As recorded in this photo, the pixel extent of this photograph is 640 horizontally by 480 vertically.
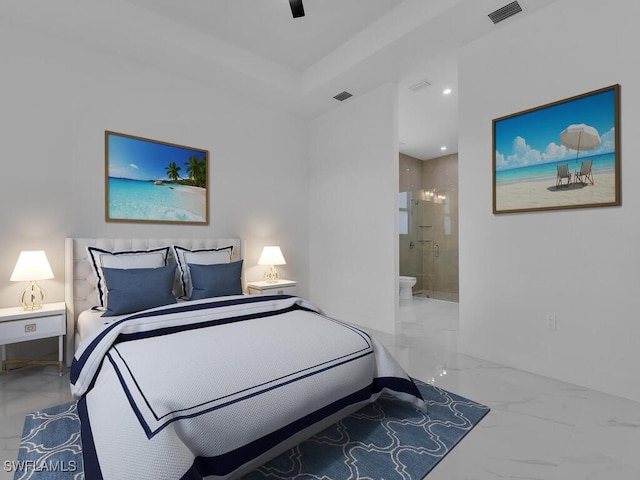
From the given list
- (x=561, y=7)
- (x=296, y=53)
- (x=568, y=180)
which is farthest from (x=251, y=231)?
(x=561, y=7)

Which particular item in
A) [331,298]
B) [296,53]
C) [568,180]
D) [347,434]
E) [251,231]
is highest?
[296,53]

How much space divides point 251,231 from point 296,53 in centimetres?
214

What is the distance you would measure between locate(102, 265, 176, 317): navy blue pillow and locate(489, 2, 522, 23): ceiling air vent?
3450 millimetres

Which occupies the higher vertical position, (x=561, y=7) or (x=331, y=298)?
(x=561, y=7)

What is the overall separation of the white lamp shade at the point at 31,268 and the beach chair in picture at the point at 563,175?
4.02 metres

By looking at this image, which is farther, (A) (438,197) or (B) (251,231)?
(A) (438,197)

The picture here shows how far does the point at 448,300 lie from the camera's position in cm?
581

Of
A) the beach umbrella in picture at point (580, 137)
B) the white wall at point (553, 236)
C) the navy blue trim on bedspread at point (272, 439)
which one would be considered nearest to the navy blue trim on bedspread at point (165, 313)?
the navy blue trim on bedspread at point (272, 439)

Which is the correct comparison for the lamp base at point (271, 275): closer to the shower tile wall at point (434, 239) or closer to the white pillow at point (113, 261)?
the white pillow at point (113, 261)

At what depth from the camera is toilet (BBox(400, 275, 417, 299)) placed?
5.69m

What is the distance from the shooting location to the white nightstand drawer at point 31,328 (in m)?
2.41

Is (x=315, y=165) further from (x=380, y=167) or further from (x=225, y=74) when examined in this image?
(x=225, y=74)

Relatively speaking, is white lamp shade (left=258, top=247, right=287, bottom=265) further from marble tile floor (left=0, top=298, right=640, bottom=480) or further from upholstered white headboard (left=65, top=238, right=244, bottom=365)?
marble tile floor (left=0, top=298, right=640, bottom=480)

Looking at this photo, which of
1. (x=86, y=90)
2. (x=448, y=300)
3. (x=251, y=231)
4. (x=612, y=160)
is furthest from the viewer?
(x=448, y=300)
